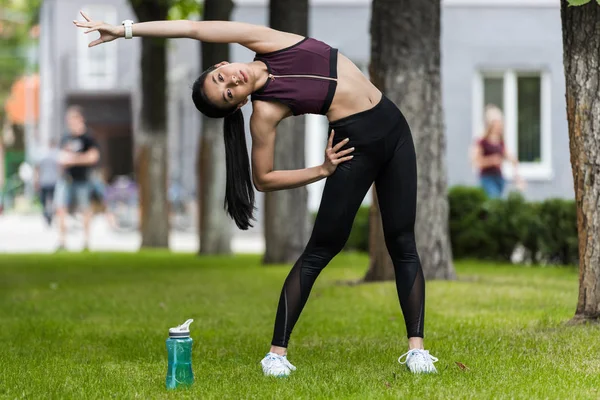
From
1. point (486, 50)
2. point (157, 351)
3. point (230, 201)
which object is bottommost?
point (157, 351)

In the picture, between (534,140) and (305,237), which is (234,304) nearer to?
(305,237)

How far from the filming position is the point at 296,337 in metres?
7.66

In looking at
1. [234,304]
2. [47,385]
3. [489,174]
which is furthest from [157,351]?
[489,174]

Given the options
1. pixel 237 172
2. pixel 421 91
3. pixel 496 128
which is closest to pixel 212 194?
pixel 496 128

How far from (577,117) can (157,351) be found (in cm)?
298

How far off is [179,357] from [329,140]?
1259mm

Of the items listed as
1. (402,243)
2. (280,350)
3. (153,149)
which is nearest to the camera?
(280,350)

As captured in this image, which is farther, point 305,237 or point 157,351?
point 305,237

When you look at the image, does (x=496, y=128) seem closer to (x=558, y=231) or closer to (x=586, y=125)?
(x=558, y=231)

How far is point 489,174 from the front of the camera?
17.4 meters

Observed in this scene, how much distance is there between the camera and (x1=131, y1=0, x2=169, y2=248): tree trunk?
61.9 feet

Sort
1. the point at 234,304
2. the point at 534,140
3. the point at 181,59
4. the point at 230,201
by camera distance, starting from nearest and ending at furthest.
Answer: the point at 230,201 → the point at 234,304 → the point at 534,140 → the point at 181,59

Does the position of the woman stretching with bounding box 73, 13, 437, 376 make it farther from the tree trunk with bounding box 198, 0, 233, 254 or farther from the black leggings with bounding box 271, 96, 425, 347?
the tree trunk with bounding box 198, 0, 233, 254

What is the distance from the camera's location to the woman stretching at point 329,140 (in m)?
5.76
